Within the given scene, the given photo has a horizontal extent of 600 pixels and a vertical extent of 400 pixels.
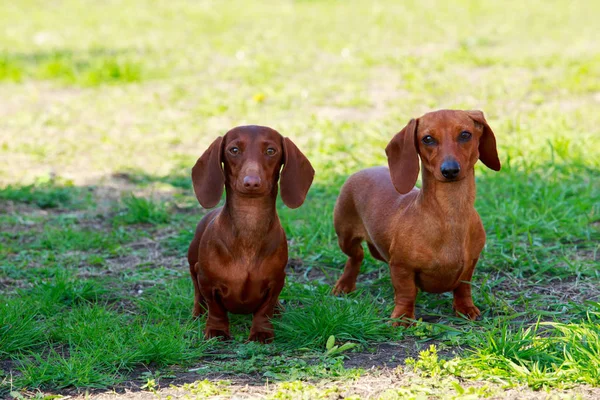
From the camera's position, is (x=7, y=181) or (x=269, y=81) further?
(x=269, y=81)

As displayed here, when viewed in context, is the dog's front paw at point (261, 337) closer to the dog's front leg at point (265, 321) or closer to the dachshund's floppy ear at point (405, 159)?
the dog's front leg at point (265, 321)

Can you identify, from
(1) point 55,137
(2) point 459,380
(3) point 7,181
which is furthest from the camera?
(1) point 55,137

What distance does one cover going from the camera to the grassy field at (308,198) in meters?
3.68

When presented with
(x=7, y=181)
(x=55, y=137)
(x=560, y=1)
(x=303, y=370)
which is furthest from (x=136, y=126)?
(x=560, y=1)

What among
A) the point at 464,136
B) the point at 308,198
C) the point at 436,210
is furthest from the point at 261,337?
the point at 308,198

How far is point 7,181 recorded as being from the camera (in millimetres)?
7129

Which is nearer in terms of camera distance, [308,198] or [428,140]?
[428,140]

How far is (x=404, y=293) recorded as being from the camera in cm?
421

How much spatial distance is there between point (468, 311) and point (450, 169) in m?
0.89

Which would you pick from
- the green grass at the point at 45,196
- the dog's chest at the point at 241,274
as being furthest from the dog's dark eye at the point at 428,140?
the green grass at the point at 45,196

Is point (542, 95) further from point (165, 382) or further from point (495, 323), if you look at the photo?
point (165, 382)

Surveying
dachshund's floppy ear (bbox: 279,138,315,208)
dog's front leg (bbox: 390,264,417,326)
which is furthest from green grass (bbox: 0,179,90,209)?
dog's front leg (bbox: 390,264,417,326)

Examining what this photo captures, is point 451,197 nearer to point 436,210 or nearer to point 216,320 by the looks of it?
point 436,210

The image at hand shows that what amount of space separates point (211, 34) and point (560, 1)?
6257 millimetres
